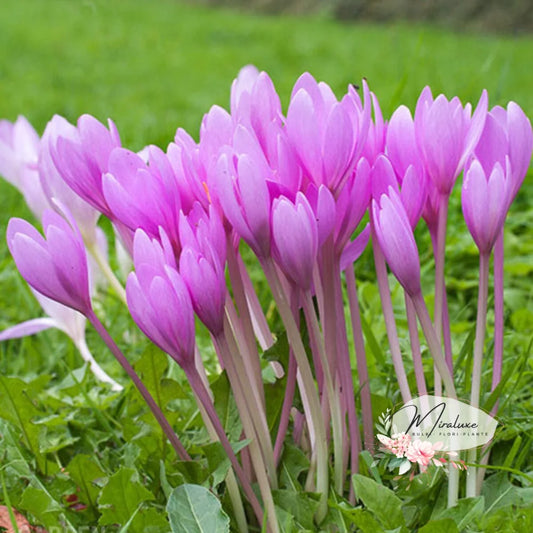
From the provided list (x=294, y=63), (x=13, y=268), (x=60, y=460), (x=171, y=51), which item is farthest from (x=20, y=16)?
(x=60, y=460)

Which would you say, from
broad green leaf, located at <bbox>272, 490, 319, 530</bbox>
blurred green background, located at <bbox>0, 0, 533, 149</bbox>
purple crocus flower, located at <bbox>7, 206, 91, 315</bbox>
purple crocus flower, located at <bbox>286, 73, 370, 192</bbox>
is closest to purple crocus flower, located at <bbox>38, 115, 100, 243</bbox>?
purple crocus flower, located at <bbox>7, 206, 91, 315</bbox>

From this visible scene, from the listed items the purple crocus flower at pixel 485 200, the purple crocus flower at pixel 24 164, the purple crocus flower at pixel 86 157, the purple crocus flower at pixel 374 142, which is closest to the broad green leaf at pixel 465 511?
the purple crocus flower at pixel 485 200

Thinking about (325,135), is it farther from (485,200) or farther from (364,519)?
(364,519)

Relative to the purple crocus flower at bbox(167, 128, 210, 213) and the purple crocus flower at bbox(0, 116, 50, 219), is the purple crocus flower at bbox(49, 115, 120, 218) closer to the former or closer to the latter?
the purple crocus flower at bbox(167, 128, 210, 213)

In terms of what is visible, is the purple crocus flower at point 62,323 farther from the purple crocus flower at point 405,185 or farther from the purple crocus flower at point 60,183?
the purple crocus flower at point 405,185

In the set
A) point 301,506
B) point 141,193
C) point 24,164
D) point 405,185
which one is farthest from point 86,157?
point 24,164

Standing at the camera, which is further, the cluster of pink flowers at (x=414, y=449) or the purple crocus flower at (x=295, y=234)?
the cluster of pink flowers at (x=414, y=449)

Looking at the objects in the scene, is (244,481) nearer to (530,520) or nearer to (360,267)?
(530,520)
